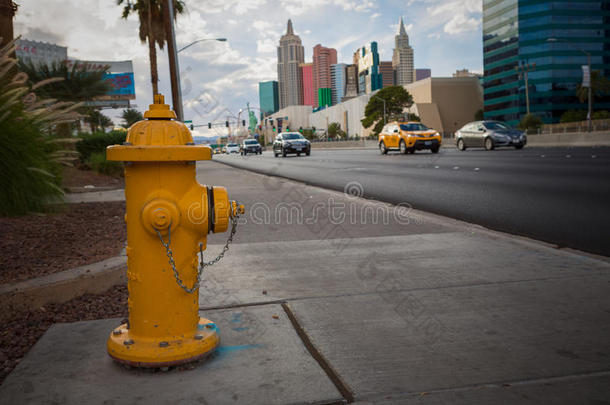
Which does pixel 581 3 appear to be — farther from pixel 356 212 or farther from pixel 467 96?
pixel 356 212

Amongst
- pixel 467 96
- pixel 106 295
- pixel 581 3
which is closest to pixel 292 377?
pixel 106 295

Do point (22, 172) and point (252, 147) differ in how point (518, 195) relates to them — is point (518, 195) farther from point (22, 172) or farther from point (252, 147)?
point (252, 147)

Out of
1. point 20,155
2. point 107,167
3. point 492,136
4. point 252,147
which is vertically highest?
point 252,147

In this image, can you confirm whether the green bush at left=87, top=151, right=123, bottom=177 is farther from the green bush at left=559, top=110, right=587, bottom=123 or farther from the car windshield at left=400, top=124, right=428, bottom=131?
the green bush at left=559, top=110, right=587, bottom=123

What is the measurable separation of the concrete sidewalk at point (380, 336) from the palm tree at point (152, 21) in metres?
26.5

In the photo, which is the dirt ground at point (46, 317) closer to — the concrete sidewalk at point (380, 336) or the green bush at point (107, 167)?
the concrete sidewalk at point (380, 336)

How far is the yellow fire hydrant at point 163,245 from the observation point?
7.77ft

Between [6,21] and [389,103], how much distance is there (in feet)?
316

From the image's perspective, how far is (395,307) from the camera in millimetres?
3084

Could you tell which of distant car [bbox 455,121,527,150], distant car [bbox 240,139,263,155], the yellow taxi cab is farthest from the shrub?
distant car [bbox 240,139,263,155]

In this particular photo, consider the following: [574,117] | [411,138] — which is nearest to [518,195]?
[411,138]

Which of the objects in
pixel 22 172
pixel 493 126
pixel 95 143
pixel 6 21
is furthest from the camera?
pixel 493 126

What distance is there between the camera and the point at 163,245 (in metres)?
2.44

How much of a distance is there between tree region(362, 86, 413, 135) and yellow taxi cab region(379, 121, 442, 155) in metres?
72.1
